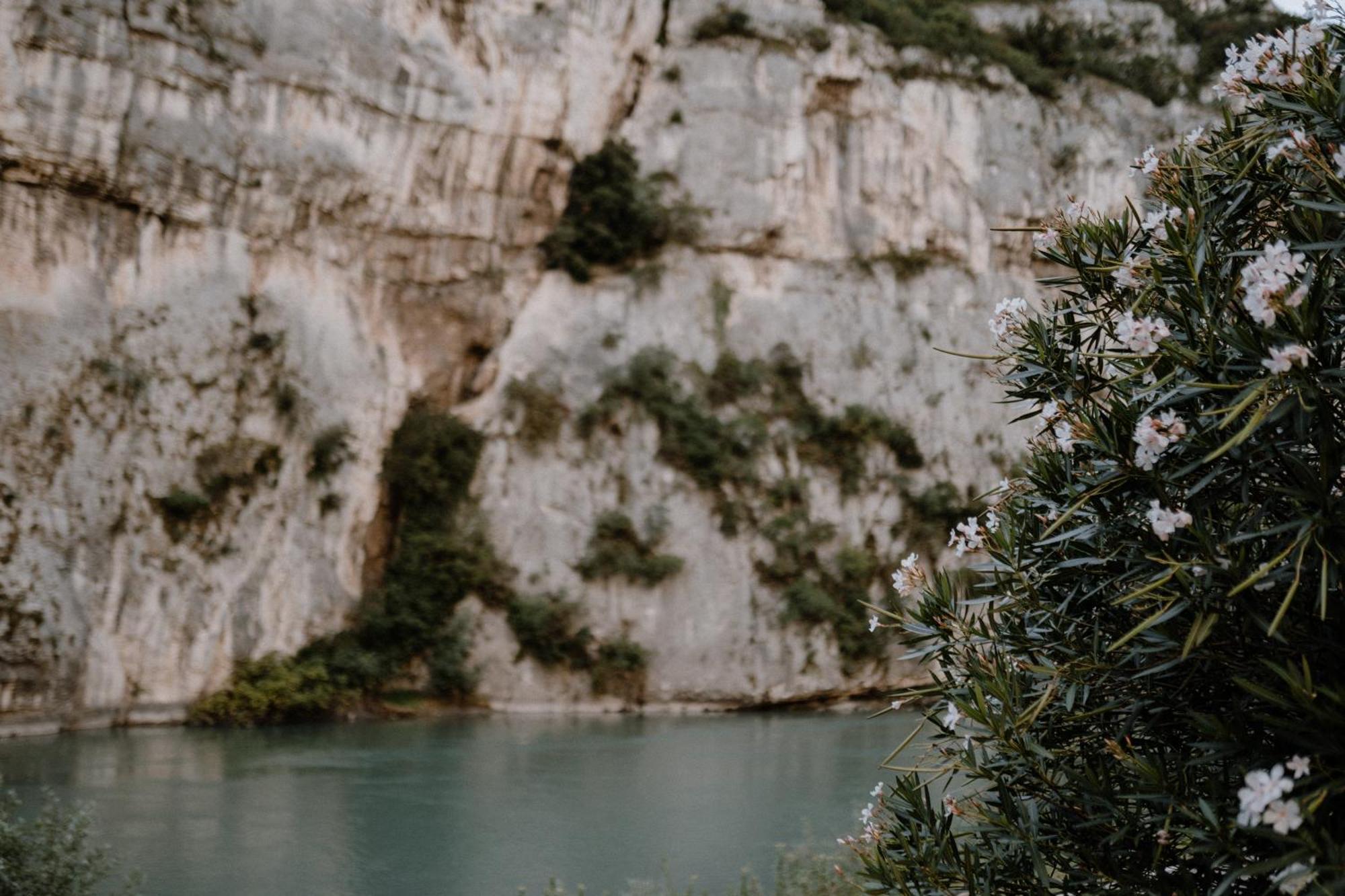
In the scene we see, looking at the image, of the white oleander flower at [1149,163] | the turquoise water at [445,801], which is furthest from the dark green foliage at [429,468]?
the white oleander flower at [1149,163]

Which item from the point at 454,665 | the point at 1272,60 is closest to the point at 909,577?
the point at 1272,60

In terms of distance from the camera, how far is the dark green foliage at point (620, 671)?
22.4 m

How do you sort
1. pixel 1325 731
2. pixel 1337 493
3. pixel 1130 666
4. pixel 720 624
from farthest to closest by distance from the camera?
pixel 720 624, pixel 1130 666, pixel 1337 493, pixel 1325 731

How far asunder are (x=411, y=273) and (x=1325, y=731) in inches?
916

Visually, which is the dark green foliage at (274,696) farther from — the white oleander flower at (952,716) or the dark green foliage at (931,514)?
the white oleander flower at (952,716)

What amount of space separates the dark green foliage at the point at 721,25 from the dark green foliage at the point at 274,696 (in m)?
19.2

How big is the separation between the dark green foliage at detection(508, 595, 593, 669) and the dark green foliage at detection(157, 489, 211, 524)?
264 inches

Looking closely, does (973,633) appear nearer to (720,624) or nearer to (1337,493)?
(1337,493)

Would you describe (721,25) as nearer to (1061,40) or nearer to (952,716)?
(1061,40)

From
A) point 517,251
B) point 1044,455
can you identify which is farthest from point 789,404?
point 1044,455

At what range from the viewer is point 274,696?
750 inches

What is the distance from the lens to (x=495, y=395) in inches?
948

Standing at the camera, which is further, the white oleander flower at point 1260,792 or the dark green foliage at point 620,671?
the dark green foliage at point 620,671

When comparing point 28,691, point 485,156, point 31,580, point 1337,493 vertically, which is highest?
point 485,156
